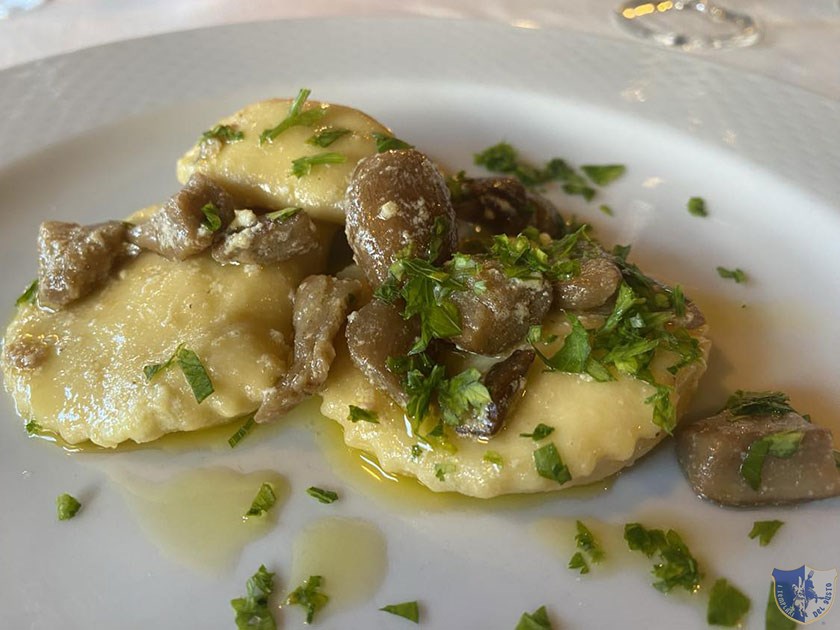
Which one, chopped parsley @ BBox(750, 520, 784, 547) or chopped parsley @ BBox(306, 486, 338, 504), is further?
chopped parsley @ BBox(306, 486, 338, 504)

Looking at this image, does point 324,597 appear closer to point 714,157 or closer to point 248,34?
point 714,157

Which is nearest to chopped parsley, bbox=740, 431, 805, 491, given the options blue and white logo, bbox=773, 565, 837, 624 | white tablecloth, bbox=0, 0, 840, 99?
blue and white logo, bbox=773, 565, 837, 624

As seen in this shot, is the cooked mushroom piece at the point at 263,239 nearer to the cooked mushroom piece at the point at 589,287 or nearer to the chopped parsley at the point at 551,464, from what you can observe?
the cooked mushroom piece at the point at 589,287

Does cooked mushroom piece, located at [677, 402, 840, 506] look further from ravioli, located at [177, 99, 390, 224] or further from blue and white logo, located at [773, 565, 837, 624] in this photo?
ravioli, located at [177, 99, 390, 224]

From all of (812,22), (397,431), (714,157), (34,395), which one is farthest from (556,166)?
(34,395)

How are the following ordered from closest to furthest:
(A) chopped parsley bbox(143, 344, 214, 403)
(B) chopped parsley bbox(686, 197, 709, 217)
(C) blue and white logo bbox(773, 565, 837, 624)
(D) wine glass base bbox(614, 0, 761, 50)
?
(C) blue and white logo bbox(773, 565, 837, 624) → (A) chopped parsley bbox(143, 344, 214, 403) → (B) chopped parsley bbox(686, 197, 709, 217) → (D) wine glass base bbox(614, 0, 761, 50)
